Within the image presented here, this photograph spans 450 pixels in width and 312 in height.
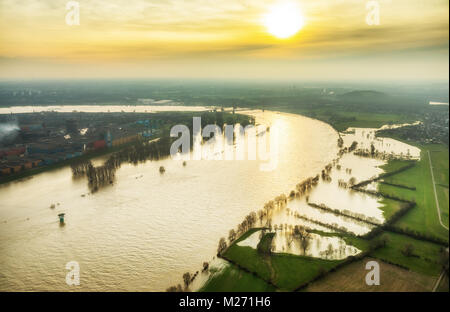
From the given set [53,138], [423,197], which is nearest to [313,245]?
[423,197]

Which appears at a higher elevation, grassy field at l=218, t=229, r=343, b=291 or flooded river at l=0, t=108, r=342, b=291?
flooded river at l=0, t=108, r=342, b=291

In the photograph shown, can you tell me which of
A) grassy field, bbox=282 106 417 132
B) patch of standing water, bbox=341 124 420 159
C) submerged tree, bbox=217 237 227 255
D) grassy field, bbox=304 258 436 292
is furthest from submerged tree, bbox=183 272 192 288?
grassy field, bbox=282 106 417 132

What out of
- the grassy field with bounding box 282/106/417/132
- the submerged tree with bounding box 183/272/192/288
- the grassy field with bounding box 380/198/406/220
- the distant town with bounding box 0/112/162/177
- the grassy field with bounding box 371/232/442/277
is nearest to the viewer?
the submerged tree with bounding box 183/272/192/288

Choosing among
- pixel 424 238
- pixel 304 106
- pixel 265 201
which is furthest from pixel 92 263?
pixel 304 106

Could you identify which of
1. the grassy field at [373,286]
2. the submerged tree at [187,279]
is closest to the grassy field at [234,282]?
the submerged tree at [187,279]

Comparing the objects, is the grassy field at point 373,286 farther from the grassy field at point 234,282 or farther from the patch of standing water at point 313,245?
the grassy field at point 234,282

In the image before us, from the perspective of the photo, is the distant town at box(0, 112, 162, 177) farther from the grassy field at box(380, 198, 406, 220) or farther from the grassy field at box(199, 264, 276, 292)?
the grassy field at box(380, 198, 406, 220)

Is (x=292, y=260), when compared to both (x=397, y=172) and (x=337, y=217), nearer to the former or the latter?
(x=337, y=217)
